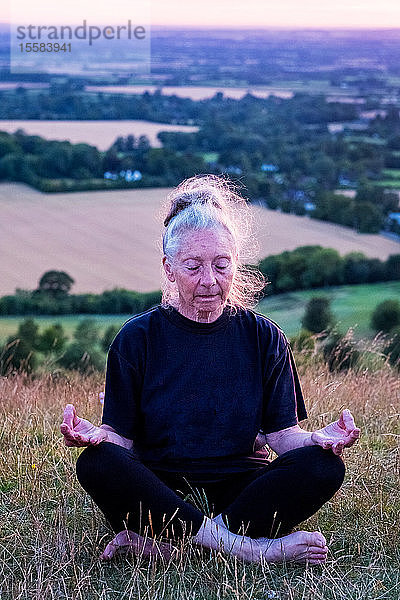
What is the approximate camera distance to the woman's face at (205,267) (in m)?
2.49

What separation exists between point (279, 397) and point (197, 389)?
30 centimetres

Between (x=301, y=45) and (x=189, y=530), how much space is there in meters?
44.1

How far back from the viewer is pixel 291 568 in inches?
97.2

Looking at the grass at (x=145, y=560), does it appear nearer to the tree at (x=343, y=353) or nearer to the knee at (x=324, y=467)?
the knee at (x=324, y=467)

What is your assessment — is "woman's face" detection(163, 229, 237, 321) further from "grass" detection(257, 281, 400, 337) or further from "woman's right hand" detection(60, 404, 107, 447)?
"grass" detection(257, 281, 400, 337)

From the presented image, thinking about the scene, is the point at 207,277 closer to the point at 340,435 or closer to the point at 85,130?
the point at 340,435

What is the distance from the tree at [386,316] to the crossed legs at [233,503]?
38.9 feet

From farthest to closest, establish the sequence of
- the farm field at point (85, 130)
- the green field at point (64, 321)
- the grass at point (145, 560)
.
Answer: the farm field at point (85, 130)
the green field at point (64, 321)
the grass at point (145, 560)

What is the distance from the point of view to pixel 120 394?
2564mm

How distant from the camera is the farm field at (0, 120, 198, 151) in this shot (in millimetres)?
32812

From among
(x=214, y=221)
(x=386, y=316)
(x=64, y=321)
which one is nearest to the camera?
(x=214, y=221)

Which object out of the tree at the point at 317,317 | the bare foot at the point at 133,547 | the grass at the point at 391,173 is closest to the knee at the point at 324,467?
the bare foot at the point at 133,547

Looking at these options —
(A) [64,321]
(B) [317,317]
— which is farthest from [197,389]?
(A) [64,321]

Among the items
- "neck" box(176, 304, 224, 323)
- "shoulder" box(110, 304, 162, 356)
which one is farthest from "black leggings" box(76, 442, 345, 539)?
"neck" box(176, 304, 224, 323)
